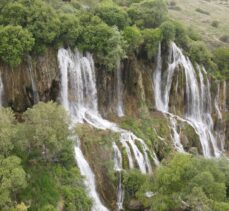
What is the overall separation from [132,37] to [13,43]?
11942mm

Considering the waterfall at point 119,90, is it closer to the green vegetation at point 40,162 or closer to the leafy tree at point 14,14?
the leafy tree at point 14,14

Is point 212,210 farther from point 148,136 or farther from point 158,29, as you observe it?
point 158,29

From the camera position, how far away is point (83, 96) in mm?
33250

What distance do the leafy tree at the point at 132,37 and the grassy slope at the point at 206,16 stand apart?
20605 millimetres

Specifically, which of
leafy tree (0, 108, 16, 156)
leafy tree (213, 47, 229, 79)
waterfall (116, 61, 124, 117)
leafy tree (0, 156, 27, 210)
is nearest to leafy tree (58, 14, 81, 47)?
waterfall (116, 61, 124, 117)

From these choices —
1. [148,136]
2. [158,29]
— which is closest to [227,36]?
[158,29]

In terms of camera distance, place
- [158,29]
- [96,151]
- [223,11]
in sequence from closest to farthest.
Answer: [96,151] → [158,29] → [223,11]

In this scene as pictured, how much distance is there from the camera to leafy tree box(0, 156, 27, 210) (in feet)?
63.0

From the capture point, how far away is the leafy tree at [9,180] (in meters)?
19.2

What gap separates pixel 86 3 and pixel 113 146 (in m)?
19.0

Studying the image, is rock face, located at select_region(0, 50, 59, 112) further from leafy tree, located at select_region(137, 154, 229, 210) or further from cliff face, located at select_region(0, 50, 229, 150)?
leafy tree, located at select_region(137, 154, 229, 210)

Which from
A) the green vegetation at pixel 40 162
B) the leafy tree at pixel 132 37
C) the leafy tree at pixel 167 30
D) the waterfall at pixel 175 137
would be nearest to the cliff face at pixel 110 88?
the leafy tree at pixel 132 37

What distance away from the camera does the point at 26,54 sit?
29.9 metres

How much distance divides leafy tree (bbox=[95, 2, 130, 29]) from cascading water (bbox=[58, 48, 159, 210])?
5187 mm
